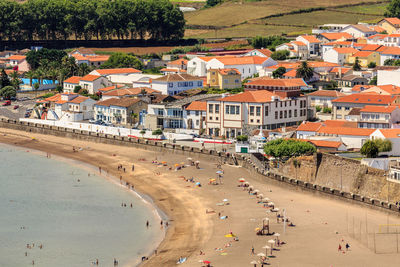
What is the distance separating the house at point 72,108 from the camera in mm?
112562

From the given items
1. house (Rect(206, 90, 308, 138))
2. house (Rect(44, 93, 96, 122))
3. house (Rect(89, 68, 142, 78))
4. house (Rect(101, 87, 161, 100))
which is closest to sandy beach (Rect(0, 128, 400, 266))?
house (Rect(206, 90, 308, 138))

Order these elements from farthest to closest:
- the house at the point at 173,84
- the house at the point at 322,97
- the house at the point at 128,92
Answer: the house at the point at 173,84
the house at the point at 128,92
the house at the point at 322,97

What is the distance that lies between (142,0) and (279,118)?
305 feet

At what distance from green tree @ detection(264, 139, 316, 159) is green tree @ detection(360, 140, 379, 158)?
15.0 ft

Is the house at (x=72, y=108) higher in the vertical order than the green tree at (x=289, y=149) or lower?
lower

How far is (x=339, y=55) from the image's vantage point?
436 feet

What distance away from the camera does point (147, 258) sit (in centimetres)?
5769

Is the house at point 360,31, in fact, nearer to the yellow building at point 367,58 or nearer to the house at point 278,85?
the yellow building at point 367,58

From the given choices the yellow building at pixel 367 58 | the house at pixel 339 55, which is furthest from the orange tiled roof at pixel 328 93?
the house at pixel 339 55

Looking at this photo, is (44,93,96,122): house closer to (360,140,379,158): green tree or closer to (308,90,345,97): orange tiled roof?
(308,90,345,97): orange tiled roof

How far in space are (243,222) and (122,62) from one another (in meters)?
82.5

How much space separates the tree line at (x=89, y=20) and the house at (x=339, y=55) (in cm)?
5068

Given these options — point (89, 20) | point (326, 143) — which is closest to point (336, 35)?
point (89, 20)

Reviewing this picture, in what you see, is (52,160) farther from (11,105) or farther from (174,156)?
(11,105)
